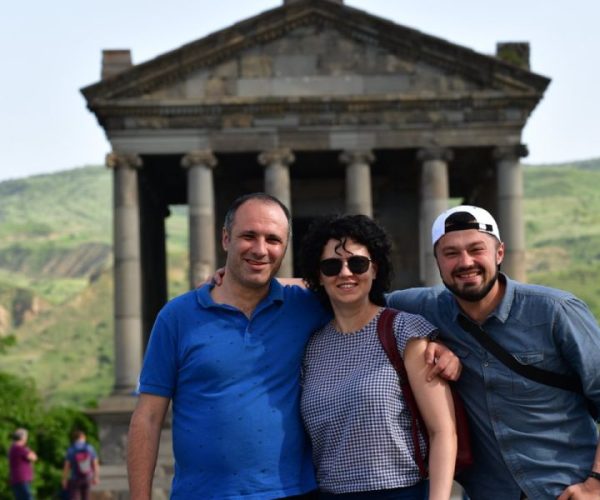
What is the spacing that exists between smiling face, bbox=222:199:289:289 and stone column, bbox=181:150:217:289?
22.8 metres

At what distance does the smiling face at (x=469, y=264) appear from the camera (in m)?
6.77

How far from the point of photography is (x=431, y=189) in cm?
3058

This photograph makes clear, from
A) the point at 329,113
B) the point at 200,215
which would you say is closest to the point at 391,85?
the point at 329,113

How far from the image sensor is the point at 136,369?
29.9m

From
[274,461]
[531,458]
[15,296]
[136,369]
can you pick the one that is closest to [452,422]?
[531,458]

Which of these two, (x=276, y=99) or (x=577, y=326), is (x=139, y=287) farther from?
(x=577, y=326)

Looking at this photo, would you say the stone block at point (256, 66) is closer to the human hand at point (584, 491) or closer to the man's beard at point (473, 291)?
the man's beard at point (473, 291)

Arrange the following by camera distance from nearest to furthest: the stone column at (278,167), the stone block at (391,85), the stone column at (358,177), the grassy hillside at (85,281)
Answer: the stone column at (278,167) → the stone column at (358,177) → the stone block at (391,85) → the grassy hillside at (85,281)

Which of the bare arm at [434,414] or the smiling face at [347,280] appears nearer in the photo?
the bare arm at [434,414]

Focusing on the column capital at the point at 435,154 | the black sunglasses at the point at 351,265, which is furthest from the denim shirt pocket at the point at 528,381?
the column capital at the point at 435,154

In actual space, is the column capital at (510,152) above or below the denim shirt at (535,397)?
above

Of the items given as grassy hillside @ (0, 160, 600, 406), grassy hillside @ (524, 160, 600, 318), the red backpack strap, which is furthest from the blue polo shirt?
grassy hillside @ (524, 160, 600, 318)

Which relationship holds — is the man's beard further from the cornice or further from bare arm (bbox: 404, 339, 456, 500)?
the cornice

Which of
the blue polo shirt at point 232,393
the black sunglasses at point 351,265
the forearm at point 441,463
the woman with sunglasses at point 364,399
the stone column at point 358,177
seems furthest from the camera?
the stone column at point 358,177
